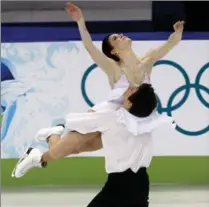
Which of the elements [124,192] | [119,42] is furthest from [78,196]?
Result: [124,192]

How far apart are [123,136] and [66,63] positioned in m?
2.58

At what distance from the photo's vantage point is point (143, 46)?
520cm

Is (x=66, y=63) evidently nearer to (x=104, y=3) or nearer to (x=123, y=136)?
(x=104, y=3)

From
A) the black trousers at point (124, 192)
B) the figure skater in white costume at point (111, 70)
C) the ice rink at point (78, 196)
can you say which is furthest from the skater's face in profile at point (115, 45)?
the ice rink at point (78, 196)

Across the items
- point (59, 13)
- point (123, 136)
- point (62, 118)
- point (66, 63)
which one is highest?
point (59, 13)

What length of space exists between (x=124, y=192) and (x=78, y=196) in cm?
204

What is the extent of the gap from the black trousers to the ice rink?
1561 mm

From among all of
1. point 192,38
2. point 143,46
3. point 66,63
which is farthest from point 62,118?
point 192,38

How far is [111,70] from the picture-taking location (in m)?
3.00

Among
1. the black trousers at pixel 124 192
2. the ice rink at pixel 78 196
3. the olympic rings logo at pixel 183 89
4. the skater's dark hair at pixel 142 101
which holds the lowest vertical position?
the black trousers at pixel 124 192

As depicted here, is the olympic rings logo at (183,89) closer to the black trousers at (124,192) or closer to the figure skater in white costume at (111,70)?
the figure skater in white costume at (111,70)

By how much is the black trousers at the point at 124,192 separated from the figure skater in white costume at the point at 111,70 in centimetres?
24

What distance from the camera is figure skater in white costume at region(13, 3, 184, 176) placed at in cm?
278

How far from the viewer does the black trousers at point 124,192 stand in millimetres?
2607
